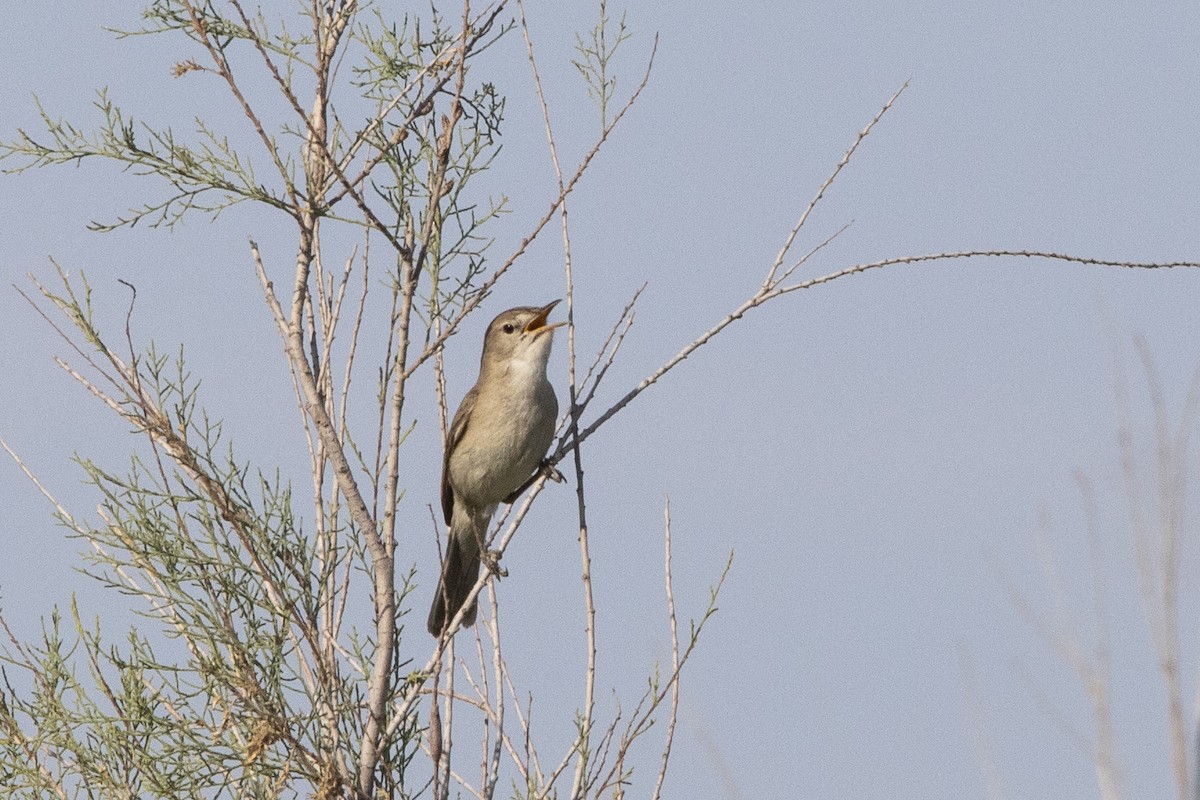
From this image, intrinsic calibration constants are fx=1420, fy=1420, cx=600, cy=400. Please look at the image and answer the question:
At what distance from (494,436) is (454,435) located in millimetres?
344

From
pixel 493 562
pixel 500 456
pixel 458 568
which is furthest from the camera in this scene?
pixel 458 568

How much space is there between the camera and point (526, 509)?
14.8 feet

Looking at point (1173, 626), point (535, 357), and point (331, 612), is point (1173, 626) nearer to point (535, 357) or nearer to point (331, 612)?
point (331, 612)

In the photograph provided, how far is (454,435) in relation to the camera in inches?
256

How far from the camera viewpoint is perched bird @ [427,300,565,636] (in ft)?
20.3

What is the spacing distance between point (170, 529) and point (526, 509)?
118 centimetres

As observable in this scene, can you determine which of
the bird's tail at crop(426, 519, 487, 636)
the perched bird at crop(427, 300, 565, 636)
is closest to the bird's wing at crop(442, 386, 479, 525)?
the perched bird at crop(427, 300, 565, 636)

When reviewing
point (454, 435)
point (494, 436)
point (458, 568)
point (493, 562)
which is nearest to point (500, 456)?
point (494, 436)

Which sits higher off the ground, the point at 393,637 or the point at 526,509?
the point at 526,509

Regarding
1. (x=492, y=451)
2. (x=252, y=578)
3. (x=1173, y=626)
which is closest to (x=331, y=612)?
(x=252, y=578)

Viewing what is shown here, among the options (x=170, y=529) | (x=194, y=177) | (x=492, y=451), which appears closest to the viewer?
(x=194, y=177)

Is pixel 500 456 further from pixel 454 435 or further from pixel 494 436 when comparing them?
pixel 454 435

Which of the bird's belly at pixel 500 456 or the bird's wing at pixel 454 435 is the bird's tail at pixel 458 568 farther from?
the bird's belly at pixel 500 456

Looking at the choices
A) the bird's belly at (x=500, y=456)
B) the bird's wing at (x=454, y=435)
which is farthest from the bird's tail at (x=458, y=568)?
the bird's belly at (x=500, y=456)
